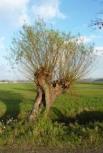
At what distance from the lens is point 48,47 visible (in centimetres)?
2192

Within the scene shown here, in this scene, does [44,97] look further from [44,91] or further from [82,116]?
[82,116]

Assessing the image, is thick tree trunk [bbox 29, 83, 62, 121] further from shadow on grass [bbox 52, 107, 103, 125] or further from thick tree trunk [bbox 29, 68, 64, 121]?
shadow on grass [bbox 52, 107, 103, 125]

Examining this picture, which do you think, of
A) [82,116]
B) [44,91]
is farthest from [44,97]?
[82,116]

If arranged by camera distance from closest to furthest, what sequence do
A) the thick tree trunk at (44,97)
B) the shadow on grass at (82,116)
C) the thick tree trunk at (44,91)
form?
the thick tree trunk at (44,91)
the thick tree trunk at (44,97)
the shadow on grass at (82,116)

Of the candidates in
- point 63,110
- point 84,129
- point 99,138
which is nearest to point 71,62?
point 84,129

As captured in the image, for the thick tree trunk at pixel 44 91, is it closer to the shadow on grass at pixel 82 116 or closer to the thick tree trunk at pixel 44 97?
the thick tree trunk at pixel 44 97

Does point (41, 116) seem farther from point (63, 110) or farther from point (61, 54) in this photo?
point (63, 110)

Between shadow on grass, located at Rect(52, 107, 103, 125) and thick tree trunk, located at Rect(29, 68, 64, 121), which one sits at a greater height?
thick tree trunk, located at Rect(29, 68, 64, 121)

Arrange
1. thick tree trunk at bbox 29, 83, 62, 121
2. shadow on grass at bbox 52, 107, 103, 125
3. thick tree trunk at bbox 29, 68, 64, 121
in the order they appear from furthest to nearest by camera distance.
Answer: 1. shadow on grass at bbox 52, 107, 103, 125
2. thick tree trunk at bbox 29, 83, 62, 121
3. thick tree trunk at bbox 29, 68, 64, 121

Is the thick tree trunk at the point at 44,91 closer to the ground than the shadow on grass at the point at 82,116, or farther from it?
farther from it

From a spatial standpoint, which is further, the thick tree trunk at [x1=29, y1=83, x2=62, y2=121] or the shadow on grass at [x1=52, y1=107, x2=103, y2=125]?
the shadow on grass at [x1=52, y1=107, x2=103, y2=125]

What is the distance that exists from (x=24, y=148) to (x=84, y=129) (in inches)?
116

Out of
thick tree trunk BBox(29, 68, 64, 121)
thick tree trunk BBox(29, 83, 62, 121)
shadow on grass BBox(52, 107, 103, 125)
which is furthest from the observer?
shadow on grass BBox(52, 107, 103, 125)

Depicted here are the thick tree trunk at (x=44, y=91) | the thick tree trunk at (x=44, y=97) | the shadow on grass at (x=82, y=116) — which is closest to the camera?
the thick tree trunk at (x=44, y=91)
